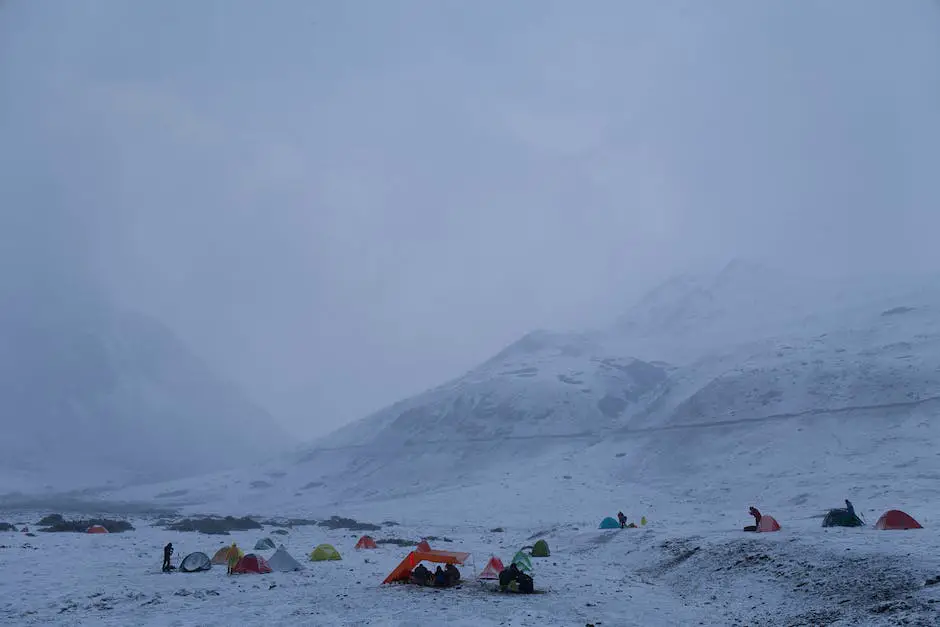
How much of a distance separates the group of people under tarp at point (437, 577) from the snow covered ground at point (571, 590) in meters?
0.67

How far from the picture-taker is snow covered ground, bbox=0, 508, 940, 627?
1716 centimetres

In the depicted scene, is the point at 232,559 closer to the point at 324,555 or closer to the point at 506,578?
the point at 324,555

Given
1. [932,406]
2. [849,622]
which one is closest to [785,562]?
[849,622]

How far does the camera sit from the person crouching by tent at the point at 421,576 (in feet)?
76.3

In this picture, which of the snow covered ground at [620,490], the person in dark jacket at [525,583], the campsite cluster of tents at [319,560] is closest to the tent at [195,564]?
the campsite cluster of tents at [319,560]

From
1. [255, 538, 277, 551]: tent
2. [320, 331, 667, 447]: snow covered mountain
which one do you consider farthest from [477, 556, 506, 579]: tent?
[320, 331, 667, 447]: snow covered mountain

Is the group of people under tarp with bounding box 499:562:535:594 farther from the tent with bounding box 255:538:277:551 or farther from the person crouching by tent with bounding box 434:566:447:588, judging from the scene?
the tent with bounding box 255:538:277:551

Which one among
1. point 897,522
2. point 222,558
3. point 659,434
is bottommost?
point 897,522

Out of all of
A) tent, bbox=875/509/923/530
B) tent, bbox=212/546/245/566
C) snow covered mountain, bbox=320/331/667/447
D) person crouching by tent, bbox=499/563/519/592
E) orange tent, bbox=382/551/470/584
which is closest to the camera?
person crouching by tent, bbox=499/563/519/592

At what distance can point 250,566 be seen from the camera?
87.4 ft

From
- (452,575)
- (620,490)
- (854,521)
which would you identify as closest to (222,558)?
(452,575)

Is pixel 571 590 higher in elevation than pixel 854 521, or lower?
higher

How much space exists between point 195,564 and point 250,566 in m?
2.32

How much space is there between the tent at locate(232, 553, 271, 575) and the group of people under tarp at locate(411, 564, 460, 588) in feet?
23.1
